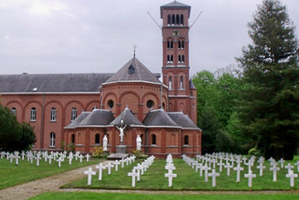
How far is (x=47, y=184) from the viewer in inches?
636

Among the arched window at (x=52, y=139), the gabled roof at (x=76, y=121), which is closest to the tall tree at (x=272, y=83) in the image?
the gabled roof at (x=76, y=121)

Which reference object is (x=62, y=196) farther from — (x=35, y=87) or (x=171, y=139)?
(x=35, y=87)

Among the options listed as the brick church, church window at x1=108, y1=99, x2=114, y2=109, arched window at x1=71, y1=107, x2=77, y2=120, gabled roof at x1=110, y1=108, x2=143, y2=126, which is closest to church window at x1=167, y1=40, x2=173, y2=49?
the brick church

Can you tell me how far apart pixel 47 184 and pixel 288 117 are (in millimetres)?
22187

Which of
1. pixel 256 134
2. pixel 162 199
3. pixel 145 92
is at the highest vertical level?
pixel 145 92

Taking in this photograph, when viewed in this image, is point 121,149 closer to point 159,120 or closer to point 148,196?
point 159,120

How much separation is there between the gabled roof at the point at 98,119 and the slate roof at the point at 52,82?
1105 centimetres

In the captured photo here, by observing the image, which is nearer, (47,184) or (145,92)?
(47,184)

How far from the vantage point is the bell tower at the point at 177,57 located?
52469 millimetres

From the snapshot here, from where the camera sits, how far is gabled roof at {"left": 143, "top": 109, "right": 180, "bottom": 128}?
43031 mm

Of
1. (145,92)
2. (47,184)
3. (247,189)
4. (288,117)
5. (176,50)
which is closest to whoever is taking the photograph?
→ (247,189)

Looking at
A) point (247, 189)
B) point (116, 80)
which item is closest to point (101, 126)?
point (116, 80)

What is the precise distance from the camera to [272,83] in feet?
104

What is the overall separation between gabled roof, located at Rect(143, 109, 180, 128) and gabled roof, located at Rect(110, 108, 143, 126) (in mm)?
1664
